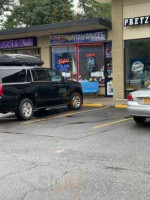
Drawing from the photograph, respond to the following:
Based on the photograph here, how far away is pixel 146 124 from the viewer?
10.5m

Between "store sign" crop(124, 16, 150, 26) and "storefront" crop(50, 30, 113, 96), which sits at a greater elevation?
"store sign" crop(124, 16, 150, 26)

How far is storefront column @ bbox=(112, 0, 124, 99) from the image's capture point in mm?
17281

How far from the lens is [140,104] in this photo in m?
9.78

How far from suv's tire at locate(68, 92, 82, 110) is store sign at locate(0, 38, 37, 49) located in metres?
7.49

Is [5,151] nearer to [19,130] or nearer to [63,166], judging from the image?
[63,166]

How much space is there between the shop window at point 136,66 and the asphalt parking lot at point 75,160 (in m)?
6.70

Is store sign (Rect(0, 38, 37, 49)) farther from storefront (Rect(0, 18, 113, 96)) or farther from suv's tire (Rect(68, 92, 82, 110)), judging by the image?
suv's tire (Rect(68, 92, 82, 110))

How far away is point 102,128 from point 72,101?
4643mm

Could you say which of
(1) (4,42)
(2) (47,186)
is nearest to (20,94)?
(2) (47,186)

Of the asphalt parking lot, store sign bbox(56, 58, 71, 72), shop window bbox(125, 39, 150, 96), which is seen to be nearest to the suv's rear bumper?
the asphalt parking lot

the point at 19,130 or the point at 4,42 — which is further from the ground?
the point at 4,42

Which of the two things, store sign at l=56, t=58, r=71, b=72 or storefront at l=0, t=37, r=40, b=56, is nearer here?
store sign at l=56, t=58, r=71, b=72

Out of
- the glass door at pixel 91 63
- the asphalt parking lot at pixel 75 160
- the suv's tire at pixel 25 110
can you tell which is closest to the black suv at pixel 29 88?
the suv's tire at pixel 25 110

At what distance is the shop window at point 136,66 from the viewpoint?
17.3m
